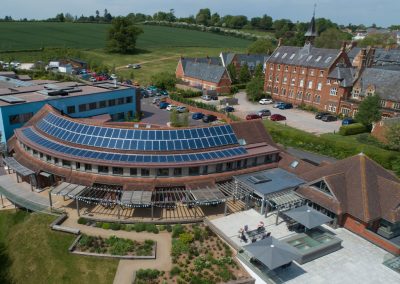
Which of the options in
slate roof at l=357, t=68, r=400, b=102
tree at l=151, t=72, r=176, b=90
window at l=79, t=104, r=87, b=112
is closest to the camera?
window at l=79, t=104, r=87, b=112

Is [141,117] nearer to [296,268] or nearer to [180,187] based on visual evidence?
[180,187]

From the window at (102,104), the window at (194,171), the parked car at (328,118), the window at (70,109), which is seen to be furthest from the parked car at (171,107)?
the window at (194,171)

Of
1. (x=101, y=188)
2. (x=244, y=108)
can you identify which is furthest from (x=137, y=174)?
(x=244, y=108)

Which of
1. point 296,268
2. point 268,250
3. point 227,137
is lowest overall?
point 296,268

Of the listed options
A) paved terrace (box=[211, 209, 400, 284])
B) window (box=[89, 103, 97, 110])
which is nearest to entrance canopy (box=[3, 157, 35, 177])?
window (box=[89, 103, 97, 110])

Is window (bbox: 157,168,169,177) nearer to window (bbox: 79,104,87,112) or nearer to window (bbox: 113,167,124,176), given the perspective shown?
window (bbox: 113,167,124,176)

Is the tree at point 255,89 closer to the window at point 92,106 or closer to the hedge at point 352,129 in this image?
the hedge at point 352,129
